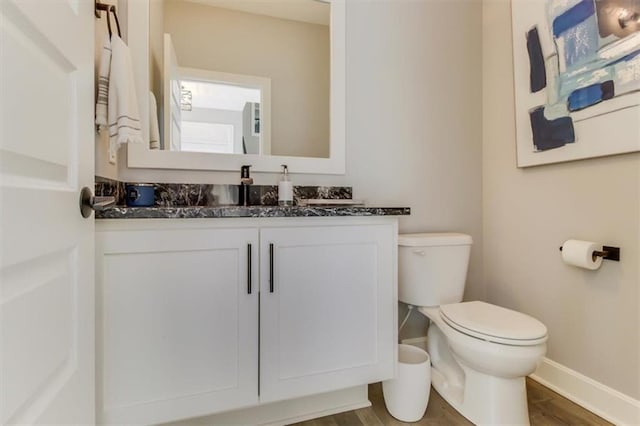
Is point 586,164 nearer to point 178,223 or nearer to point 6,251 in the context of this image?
point 178,223

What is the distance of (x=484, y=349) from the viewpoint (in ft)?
4.14

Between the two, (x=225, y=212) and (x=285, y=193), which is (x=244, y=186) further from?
(x=225, y=212)

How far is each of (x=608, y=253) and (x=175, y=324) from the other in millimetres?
1759

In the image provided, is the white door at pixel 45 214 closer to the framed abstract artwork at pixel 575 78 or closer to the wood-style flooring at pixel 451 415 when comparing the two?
the wood-style flooring at pixel 451 415

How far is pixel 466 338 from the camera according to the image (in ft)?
4.38

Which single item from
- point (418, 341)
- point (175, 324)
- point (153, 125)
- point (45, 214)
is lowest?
point (418, 341)

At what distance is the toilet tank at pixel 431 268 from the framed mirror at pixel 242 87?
0.58m

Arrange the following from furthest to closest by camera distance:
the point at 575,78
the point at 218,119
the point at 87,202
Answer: the point at 218,119
the point at 575,78
the point at 87,202

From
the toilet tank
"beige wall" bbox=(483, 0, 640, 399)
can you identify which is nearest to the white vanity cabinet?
the toilet tank

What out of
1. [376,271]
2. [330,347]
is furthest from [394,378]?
[376,271]

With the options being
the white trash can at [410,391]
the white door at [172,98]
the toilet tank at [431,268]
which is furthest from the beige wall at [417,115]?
the white trash can at [410,391]

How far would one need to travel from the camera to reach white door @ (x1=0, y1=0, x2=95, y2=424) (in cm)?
48

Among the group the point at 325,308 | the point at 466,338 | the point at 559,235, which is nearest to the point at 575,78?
the point at 559,235

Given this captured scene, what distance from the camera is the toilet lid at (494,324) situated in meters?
1.22
